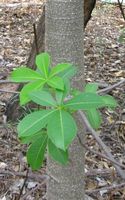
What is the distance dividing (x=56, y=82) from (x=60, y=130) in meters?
0.13

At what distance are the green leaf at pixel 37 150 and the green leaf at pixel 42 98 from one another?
0.39 feet

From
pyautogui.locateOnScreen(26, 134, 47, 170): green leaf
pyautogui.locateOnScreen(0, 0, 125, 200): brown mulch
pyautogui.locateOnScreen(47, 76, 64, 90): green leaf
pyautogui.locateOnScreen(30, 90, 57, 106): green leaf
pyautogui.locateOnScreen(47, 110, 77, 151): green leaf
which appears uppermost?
pyautogui.locateOnScreen(47, 76, 64, 90): green leaf

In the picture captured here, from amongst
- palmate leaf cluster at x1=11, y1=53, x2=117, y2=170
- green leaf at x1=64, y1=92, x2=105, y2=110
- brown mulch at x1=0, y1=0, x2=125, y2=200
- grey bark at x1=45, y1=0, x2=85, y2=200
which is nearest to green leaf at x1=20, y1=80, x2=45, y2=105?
palmate leaf cluster at x1=11, y1=53, x2=117, y2=170

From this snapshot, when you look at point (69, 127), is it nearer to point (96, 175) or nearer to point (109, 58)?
point (96, 175)

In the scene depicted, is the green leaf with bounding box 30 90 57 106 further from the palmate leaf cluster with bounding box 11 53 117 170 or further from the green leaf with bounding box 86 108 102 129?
the green leaf with bounding box 86 108 102 129

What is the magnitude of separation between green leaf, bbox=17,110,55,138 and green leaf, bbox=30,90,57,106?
1.1 inches

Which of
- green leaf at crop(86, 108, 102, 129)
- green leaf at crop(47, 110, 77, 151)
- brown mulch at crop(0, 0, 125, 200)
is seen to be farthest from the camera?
brown mulch at crop(0, 0, 125, 200)

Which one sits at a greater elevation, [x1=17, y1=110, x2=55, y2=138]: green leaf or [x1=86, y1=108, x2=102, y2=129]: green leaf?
[x1=17, y1=110, x2=55, y2=138]: green leaf

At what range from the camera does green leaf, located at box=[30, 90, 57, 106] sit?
34.1 inches

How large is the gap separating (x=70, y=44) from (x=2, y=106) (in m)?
1.96

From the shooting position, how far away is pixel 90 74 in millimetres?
3725

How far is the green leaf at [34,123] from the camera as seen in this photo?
0.83m

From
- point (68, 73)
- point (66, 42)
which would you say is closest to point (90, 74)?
point (66, 42)

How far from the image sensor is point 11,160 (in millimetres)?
2467
